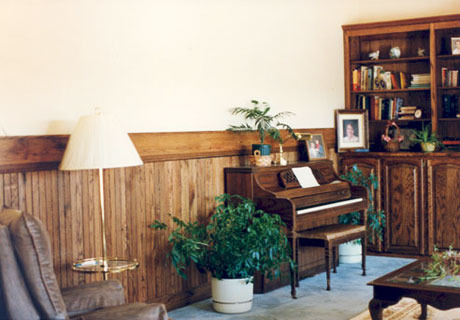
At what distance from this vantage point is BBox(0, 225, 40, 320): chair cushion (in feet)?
8.54

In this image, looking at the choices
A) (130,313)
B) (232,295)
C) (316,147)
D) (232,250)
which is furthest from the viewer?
(316,147)

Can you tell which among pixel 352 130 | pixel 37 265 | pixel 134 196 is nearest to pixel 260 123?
pixel 134 196

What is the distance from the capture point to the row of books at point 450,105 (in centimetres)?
651

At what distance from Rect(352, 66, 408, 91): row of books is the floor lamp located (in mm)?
3719

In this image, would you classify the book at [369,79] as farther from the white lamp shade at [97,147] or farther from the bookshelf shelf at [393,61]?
the white lamp shade at [97,147]

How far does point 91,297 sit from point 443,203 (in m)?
4.21

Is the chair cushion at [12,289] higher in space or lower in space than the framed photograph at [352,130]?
lower

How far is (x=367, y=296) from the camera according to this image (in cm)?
507

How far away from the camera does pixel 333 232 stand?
5.30 meters

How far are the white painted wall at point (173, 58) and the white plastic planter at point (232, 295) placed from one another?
1155 mm

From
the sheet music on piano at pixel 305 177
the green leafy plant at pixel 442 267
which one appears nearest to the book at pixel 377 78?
the sheet music on piano at pixel 305 177

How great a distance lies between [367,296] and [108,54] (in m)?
2.59

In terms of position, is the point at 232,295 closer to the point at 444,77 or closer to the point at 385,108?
the point at 385,108

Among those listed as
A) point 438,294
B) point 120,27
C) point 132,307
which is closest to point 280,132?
point 120,27
